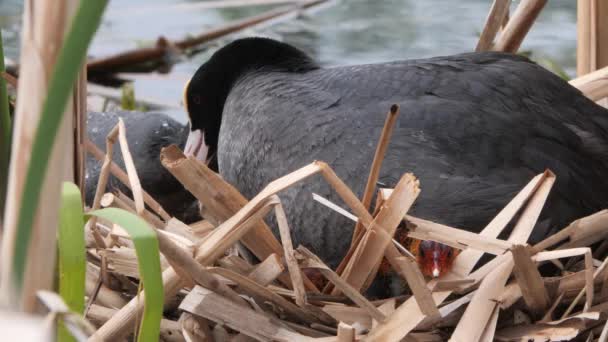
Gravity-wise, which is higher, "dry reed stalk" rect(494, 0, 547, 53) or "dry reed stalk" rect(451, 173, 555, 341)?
"dry reed stalk" rect(494, 0, 547, 53)

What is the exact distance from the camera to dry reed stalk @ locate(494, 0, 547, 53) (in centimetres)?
269

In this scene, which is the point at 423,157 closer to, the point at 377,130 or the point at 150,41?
the point at 377,130

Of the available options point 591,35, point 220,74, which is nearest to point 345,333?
point 220,74

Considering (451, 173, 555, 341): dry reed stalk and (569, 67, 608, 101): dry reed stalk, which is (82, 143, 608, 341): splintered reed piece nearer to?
(451, 173, 555, 341): dry reed stalk

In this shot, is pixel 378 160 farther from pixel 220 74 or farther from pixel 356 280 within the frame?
pixel 220 74

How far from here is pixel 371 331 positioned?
175cm

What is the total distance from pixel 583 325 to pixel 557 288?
118 millimetres

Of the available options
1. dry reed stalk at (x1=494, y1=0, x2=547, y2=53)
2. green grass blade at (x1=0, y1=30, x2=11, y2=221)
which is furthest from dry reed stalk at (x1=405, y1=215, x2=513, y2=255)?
dry reed stalk at (x1=494, y1=0, x2=547, y2=53)

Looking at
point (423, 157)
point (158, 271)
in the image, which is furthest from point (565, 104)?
point (158, 271)

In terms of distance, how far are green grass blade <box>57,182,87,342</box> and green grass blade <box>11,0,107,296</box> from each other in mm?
368

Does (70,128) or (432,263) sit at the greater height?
(70,128)

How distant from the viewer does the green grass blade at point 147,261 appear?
1369 mm

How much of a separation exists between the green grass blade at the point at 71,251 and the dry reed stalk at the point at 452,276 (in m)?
0.54

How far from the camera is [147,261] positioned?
4.58 feet
